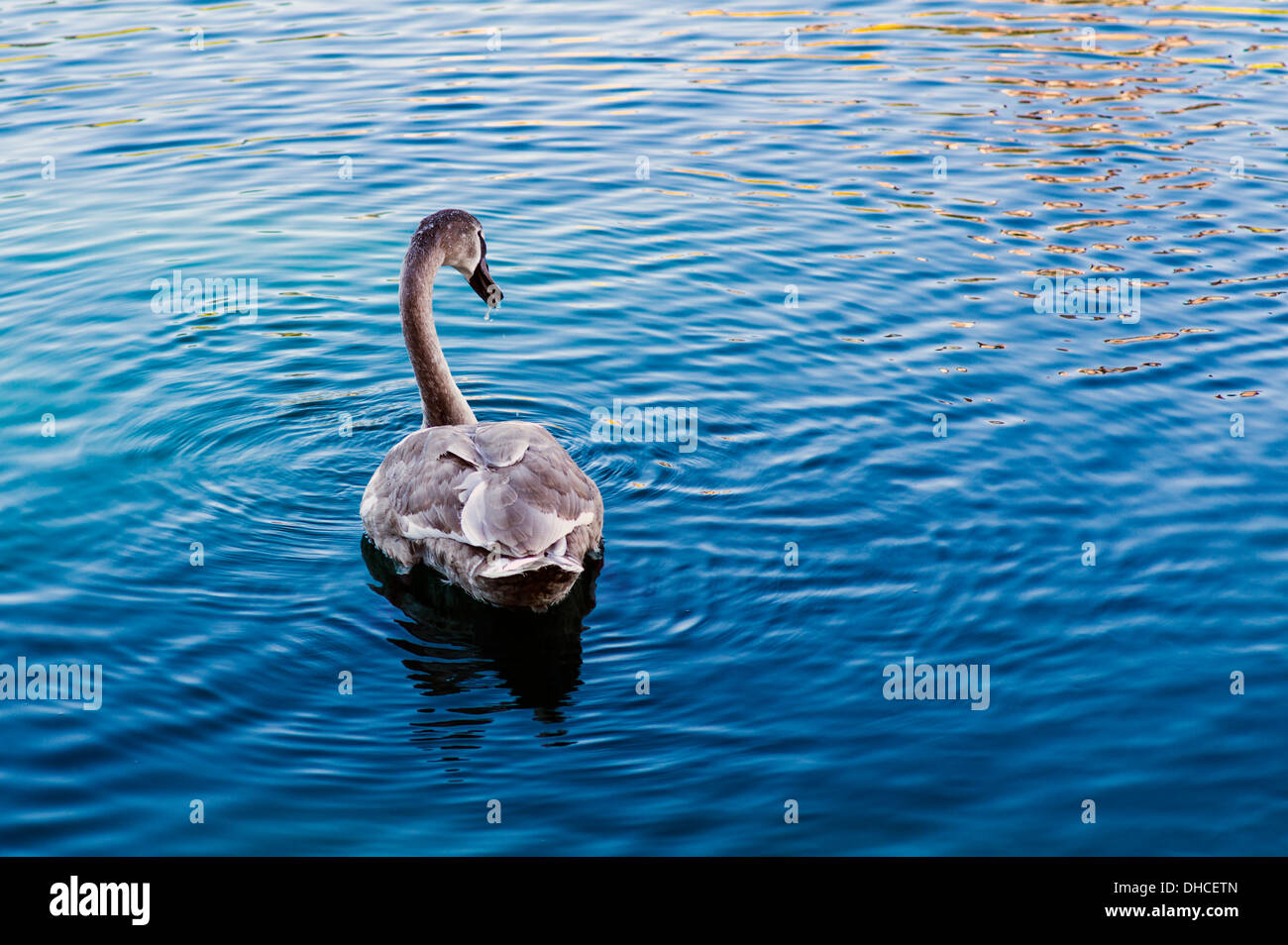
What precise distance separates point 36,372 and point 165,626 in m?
4.77

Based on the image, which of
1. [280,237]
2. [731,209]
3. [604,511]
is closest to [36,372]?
[280,237]

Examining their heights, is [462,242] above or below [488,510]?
above

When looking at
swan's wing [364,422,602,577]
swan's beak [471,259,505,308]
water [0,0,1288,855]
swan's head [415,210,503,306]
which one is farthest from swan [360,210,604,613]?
swan's beak [471,259,505,308]

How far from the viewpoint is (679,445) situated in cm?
1162

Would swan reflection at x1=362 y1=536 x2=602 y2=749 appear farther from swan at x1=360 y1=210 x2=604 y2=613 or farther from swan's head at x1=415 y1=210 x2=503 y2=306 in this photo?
swan's head at x1=415 y1=210 x2=503 y2=306

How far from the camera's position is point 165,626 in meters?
9.19

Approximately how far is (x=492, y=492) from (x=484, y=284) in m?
3.37

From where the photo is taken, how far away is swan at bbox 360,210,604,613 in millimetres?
8891

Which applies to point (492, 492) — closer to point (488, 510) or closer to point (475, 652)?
point (488, 510)

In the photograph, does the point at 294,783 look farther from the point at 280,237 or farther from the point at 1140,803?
the point at 280,237

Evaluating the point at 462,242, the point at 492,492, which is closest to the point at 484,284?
the point at 462,242

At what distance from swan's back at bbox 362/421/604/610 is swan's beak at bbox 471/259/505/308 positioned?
2.06 m

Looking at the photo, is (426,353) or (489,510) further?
(426,353)

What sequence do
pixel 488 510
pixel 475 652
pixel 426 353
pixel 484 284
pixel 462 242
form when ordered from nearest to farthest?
pixel 488 510 → pixel 475 652 → pixel 426 353 → pixel 462 242 → pixel 484 284
